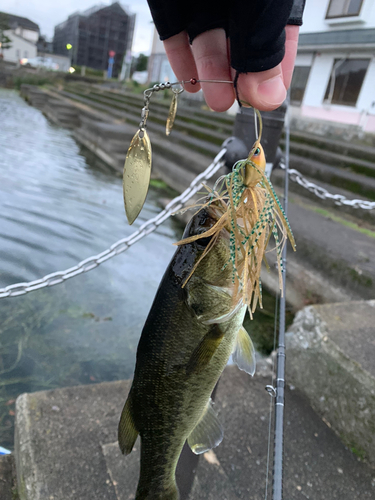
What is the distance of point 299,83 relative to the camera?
→ 15.8 m

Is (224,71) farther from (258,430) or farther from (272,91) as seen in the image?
(258,430)

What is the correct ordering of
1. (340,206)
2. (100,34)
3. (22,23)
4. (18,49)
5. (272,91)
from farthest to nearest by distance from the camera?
(22,23) < (100,34) < (18,49) < (340,206) < (272,91)

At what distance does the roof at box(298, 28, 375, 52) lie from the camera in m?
12.5

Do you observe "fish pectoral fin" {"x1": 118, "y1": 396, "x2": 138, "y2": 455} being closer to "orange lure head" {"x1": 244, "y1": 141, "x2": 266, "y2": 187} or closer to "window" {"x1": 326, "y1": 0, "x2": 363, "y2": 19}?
"orange lure head" {"x1": 244, "y1": 141, "x2": 266, "y2": 187}

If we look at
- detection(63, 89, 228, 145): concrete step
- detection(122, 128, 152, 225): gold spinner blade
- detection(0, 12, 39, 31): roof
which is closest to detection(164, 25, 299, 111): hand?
detection(122, 128, 152, 225): gold spinner blade

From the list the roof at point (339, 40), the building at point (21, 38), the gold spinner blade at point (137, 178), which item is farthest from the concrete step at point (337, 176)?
the building at point (21, 38)

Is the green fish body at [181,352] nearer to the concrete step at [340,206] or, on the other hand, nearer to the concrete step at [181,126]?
the concrete step at [340,206]

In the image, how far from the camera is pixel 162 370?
121cm

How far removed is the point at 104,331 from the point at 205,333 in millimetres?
2969

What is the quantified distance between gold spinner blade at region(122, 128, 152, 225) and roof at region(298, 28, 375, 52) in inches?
563

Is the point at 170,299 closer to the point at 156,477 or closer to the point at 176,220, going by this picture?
the point at 156,477

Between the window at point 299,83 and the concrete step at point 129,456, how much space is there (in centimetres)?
1558

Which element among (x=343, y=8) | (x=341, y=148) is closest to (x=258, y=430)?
(x=341, y=148)

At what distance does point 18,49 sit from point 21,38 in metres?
1.95
